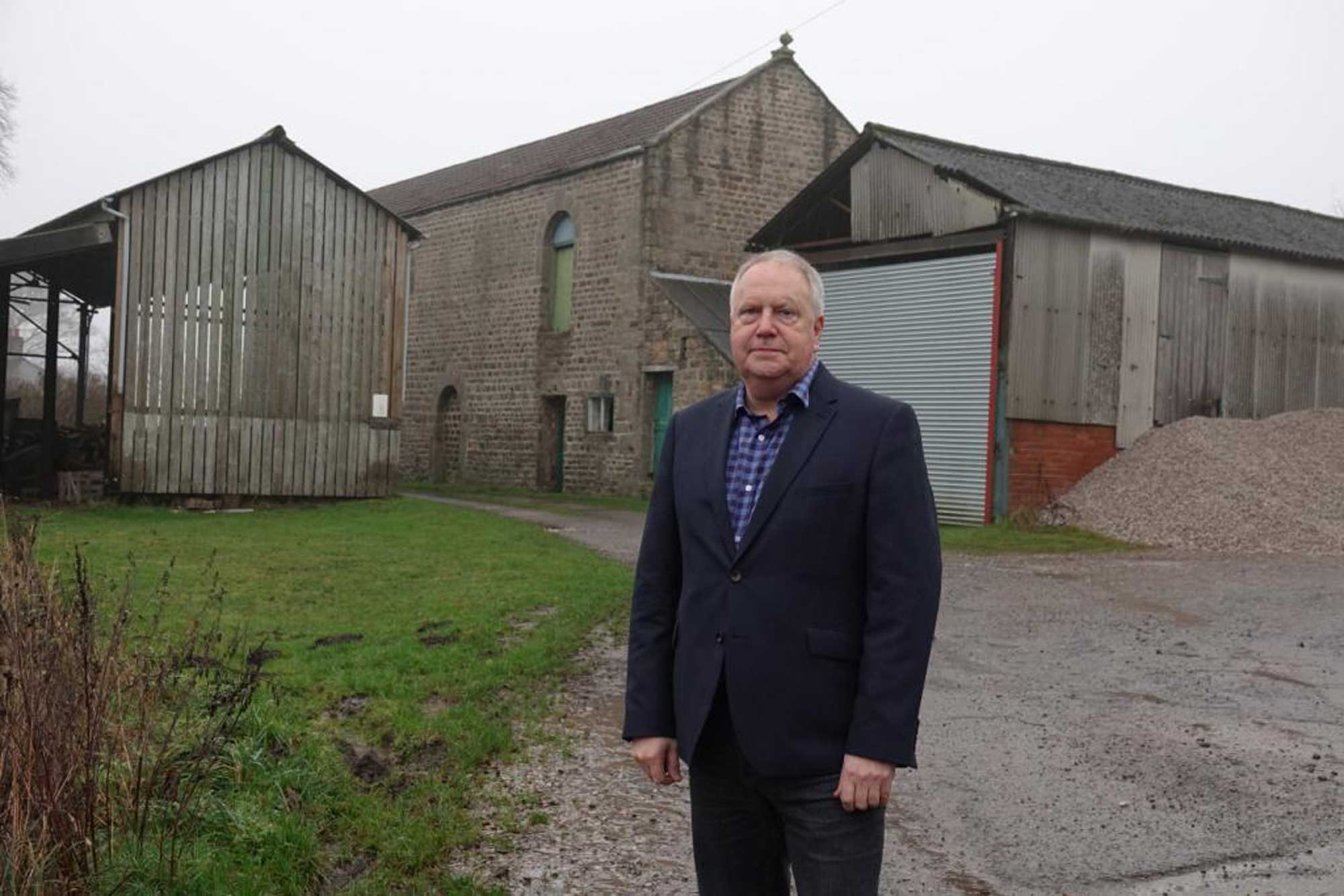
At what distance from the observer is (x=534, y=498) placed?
2714 cm

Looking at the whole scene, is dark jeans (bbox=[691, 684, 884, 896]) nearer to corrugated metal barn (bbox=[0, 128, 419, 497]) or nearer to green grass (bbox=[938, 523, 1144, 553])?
green grass (bbox=[938, 523, 1144, 553])

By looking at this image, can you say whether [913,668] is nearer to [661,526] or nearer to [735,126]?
[661,526]

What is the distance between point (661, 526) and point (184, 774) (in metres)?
2.68

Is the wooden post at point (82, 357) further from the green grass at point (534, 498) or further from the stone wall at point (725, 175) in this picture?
the stone wall at point (725, 175)

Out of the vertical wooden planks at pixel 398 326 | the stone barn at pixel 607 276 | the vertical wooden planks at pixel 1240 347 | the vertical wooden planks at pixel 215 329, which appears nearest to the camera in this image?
the vertical wooden planks at pixel 215 329

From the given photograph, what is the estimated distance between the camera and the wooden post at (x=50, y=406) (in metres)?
20.1

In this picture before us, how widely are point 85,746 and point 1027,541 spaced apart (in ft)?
49.1

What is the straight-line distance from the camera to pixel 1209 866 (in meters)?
5.21

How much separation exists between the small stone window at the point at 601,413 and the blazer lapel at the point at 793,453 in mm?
24291

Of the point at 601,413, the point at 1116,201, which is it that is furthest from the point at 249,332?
the point at 1116,201

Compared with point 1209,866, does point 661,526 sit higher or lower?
higher

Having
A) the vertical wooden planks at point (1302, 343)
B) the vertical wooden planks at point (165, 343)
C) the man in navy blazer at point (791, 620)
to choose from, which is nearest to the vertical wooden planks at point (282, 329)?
the vertical wooden planks at point (165, 343)

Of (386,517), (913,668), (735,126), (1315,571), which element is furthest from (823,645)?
(735,126)

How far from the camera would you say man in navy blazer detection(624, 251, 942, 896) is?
2973 mm
